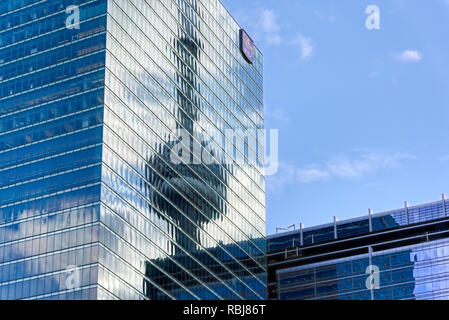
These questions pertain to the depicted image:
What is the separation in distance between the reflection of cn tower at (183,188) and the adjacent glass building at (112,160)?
31 centimetres

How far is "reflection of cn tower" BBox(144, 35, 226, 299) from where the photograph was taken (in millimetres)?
141875

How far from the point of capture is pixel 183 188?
15188cm

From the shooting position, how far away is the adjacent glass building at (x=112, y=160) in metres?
127

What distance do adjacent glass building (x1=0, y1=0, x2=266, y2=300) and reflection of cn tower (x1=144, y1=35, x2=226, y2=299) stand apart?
0.31m

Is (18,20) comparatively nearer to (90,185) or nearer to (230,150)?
(90,185)

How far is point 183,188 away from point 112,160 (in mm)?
22498

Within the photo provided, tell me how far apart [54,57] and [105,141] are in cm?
1836
